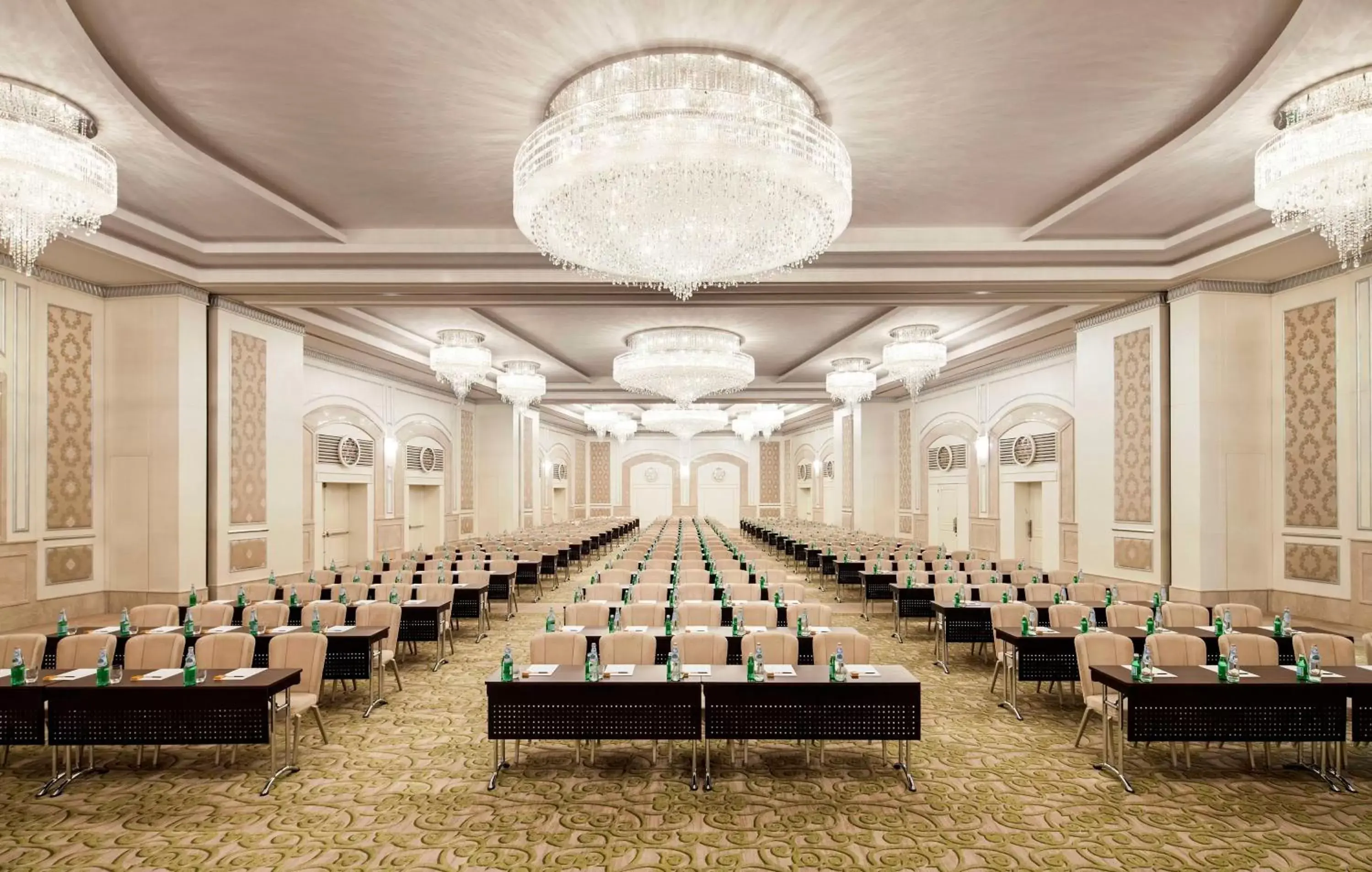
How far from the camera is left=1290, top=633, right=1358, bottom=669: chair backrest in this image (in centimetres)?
605

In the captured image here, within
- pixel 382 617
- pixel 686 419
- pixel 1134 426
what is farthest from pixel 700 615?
pixel 686 419

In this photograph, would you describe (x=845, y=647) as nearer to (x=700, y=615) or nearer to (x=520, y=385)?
(x=700, y=615)

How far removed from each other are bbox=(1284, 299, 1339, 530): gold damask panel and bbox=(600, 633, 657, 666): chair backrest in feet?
26.9

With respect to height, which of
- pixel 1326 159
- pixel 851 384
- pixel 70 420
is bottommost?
pixel 70 420

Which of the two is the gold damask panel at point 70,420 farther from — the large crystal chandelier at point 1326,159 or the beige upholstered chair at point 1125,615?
the large crystal chandelier at point 1326,159

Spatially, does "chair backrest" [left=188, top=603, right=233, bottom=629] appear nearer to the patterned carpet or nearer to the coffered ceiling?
the patterned carpet

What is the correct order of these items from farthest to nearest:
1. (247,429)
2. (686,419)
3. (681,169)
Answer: (686,419) → (247,429) → (681,169)

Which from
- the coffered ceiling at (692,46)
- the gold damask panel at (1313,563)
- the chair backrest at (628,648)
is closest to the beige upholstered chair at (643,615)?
the chair backrest at (628,648)

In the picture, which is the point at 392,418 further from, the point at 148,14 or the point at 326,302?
the point at 148,14

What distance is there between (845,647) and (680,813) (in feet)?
6.20

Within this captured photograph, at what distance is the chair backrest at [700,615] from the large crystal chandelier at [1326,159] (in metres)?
Result: 5.26

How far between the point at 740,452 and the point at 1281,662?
107 ft

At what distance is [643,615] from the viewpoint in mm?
7648

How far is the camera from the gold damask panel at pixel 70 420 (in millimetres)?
9367
